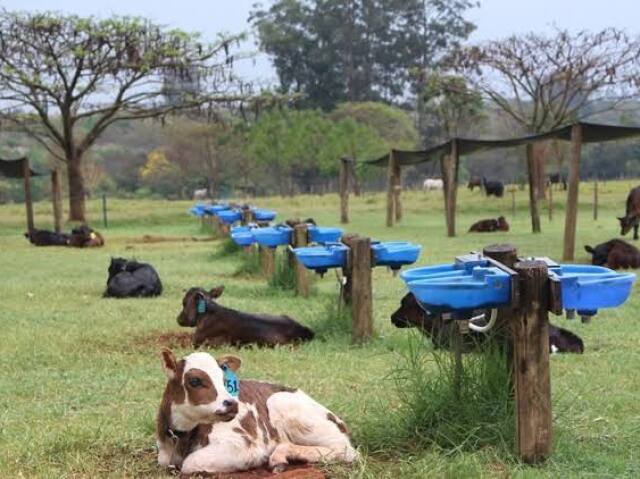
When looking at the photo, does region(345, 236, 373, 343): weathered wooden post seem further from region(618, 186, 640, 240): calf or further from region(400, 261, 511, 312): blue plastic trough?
region(618, 186, 640, 240): calf

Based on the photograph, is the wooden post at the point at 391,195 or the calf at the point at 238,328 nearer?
the calf at the point at 238,328

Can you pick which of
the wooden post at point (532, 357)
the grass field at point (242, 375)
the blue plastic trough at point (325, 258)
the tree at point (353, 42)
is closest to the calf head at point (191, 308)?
the grass field at point (242, 375)

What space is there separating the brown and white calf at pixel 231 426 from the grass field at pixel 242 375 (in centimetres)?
18

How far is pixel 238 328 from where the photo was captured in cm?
754

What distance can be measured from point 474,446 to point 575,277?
2.82 feet

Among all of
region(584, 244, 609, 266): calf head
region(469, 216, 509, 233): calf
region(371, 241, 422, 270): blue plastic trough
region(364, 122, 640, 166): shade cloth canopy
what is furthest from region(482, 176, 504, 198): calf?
region(371, 241, 422, 270): blue plastic trough

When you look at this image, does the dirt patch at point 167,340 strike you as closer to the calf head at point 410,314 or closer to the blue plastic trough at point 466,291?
the calf head at point 410,314

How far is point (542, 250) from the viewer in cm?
1592

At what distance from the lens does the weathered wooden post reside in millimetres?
7062

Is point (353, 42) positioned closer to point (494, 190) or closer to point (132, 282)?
point (494, 190)

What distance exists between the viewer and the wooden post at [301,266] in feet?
33.4

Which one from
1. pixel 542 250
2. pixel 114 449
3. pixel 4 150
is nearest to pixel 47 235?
pixel 542 250

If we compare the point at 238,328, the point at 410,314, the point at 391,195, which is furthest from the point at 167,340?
the point at 391,195

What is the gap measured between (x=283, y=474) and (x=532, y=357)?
3.69 ft
